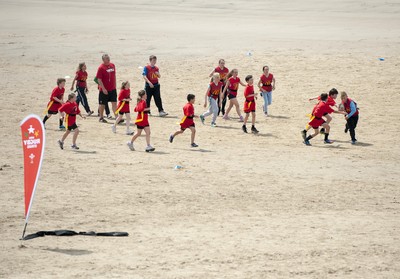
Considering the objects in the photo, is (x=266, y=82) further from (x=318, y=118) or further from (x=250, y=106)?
(x=318, y=118)

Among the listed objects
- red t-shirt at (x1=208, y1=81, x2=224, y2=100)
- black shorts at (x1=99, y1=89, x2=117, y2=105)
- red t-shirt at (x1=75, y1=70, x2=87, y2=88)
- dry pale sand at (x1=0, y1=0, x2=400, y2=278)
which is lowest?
dry pale sand at (x1=0, y1=0, x2=400, y2=278)

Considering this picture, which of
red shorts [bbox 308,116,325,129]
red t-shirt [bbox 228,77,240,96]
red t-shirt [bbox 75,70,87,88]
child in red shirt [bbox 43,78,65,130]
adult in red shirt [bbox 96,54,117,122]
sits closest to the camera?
red shorts [bbox 308,116,325,129]

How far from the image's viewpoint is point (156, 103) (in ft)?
83.3

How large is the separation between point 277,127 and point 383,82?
7429 mm

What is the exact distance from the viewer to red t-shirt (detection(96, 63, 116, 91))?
24156 millimetres

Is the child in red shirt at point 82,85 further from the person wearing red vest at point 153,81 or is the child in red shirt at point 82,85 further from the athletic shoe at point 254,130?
the athletic shoe at point 254,130

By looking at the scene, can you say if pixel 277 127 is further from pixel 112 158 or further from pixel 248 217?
pixel 248 217

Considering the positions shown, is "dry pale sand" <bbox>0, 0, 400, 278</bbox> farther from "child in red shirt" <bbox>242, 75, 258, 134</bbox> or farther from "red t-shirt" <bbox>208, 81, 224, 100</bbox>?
"red t-shirt" <bbox>208, 81, 224, 100</bbox>

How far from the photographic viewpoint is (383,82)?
29.3 meters

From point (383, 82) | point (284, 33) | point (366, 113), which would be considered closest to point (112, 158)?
point (366, 113)

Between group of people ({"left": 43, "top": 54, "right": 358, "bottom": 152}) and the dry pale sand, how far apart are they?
1.62 ft

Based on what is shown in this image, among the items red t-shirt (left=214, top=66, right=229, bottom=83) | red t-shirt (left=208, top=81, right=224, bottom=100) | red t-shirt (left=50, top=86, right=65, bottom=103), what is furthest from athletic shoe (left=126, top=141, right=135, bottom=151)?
red t-shirt (left=214, top=66, right=229, bottom=83)

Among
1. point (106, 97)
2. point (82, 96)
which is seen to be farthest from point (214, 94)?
point (82, 96)

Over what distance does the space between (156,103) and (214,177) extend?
26.1ft
